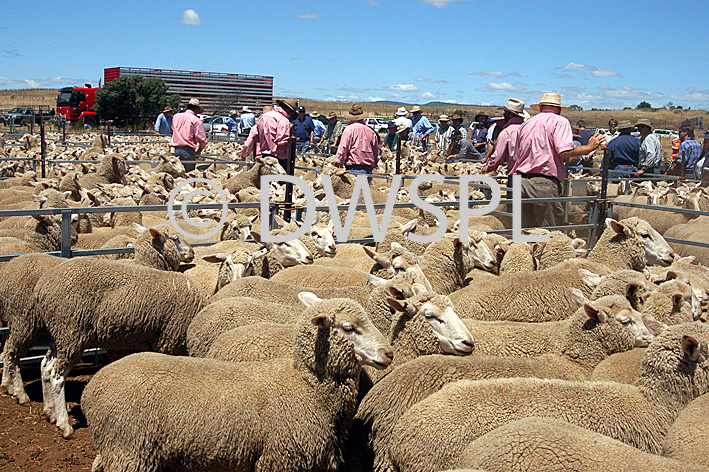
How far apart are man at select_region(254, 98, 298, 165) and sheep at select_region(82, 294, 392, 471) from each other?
20.3 feet

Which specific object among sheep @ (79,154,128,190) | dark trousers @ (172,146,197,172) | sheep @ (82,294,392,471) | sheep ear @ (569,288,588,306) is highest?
dark trousers @ (172,146,197,172)

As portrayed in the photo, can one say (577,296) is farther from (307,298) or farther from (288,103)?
(288,103)

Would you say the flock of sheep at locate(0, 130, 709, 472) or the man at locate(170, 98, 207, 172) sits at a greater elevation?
the man at locate(170, 98, 207, 172)

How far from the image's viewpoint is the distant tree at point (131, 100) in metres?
33.8

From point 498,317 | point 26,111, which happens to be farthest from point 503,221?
point 26,111

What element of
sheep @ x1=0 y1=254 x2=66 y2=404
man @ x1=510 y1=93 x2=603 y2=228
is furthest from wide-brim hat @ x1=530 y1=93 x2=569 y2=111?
sheep @ x1=0 y1=254 x2=66 y2=404

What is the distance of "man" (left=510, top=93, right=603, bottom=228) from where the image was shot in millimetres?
Answer: 6613

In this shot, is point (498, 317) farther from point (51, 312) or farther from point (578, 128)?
point (578, 128)

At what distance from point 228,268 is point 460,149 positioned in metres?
11.6

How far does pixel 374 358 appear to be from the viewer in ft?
10.3

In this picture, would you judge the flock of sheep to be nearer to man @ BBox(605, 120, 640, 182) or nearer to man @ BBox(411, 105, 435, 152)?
man @ BBox(605, 120, 640, 182)

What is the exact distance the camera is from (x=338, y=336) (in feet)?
10.5

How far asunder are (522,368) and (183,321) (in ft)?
7.42

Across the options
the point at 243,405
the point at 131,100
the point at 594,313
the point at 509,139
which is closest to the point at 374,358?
the point at 243,405
